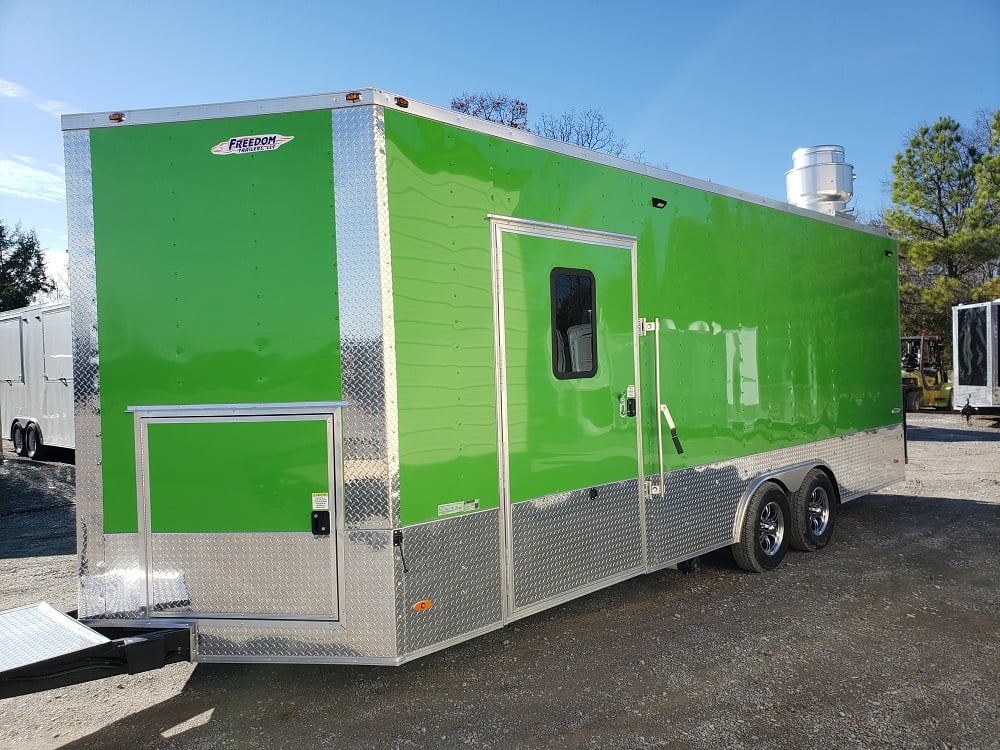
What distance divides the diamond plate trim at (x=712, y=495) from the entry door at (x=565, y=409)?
0.23 metres

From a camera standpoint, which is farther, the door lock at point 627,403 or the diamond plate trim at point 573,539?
the door lock at point 627,403

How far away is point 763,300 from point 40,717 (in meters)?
5.25

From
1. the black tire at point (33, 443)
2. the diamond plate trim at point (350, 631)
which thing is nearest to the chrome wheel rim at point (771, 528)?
the diamond plate trim at point (350, 631)

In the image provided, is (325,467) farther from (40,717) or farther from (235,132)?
(40,717)

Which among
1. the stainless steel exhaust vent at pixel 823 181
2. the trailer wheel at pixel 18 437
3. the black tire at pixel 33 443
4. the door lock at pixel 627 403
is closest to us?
the door lock at pixel 627 403

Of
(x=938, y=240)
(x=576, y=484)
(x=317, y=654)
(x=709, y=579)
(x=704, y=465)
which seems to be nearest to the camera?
(x=317, y=654)

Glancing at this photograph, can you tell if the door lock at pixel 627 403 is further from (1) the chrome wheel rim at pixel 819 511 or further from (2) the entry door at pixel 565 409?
(1) the chrome wheel rim at pixel 819 511

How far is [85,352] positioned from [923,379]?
2141 cm

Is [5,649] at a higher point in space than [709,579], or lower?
higher

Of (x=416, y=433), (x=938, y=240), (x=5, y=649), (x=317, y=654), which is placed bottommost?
(x=317, y=654)

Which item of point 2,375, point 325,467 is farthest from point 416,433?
point 2,375

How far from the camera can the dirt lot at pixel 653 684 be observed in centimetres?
351

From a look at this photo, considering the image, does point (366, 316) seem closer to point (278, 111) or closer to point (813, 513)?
point (278, 111)

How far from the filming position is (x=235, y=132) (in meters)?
3.56
